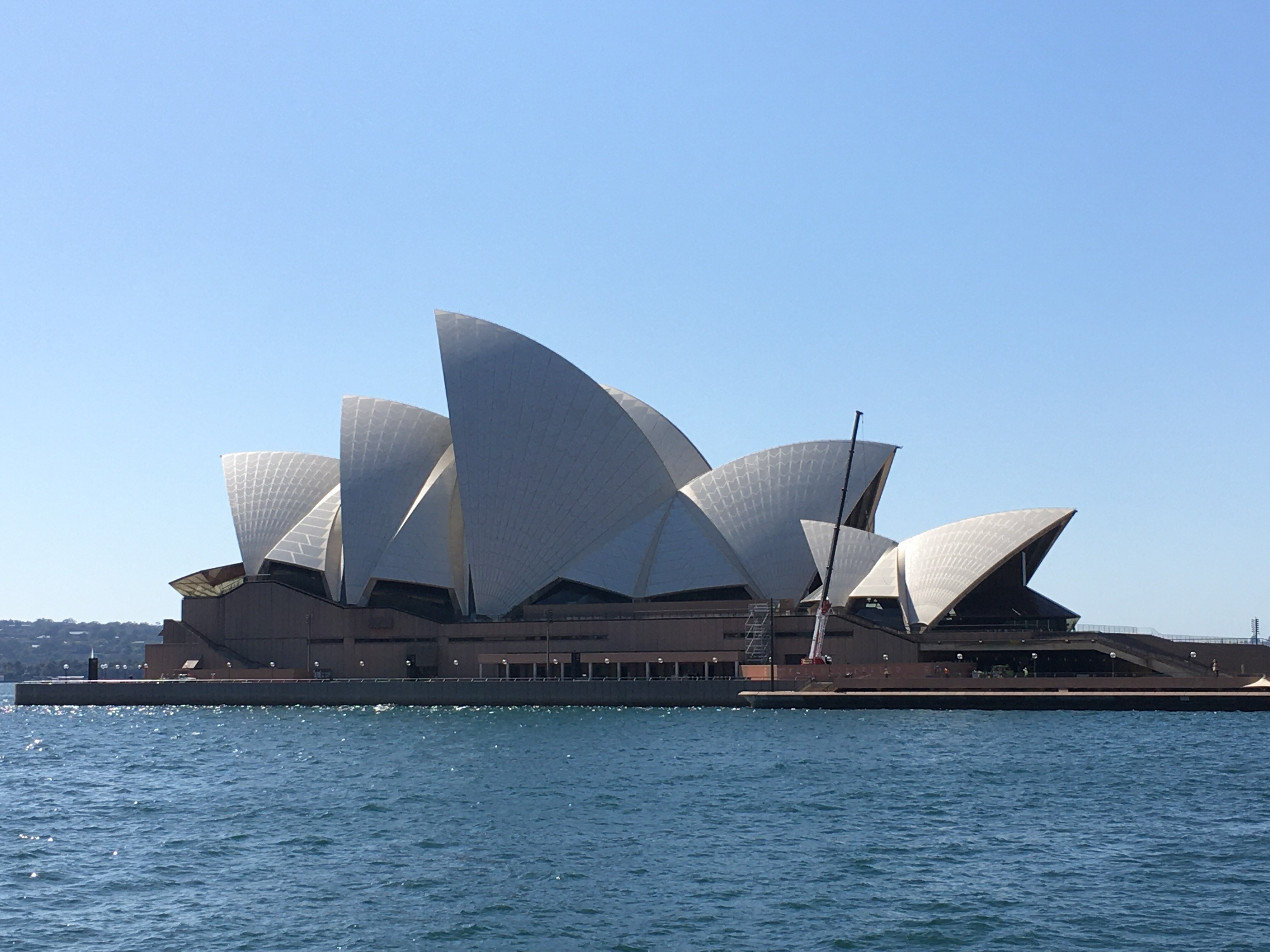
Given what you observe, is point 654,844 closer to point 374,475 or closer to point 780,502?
point 780,502

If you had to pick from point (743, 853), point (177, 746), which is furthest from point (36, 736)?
point (743, 853)

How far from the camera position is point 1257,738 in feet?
139

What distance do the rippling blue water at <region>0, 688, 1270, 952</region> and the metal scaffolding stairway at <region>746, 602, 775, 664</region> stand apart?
2116cm

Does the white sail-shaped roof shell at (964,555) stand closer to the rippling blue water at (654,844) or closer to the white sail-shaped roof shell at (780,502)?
the white sail-shaped roof shell at (780,502)

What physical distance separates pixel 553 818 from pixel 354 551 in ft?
152

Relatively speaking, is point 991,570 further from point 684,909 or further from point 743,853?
point 684,909

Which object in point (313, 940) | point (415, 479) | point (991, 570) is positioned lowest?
point (313, 940)

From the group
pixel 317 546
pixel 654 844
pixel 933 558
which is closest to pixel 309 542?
pixel 317 546

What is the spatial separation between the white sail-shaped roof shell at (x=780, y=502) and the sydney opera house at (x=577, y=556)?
0.09m

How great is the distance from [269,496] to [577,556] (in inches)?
744

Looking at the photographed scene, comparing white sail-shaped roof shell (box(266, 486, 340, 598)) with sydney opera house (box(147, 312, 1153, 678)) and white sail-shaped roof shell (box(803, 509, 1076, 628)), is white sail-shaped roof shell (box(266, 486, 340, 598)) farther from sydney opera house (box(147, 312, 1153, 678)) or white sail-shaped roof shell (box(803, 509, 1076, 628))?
white sail-shaped roof shell (box(803, 509, 1076, 628))

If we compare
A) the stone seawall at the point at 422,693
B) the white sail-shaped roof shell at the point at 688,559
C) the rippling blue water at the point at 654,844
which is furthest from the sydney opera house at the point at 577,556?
the rippling blue water at the point at 654,844

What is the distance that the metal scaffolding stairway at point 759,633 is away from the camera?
66000 millimetres

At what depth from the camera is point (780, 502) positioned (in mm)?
69812
